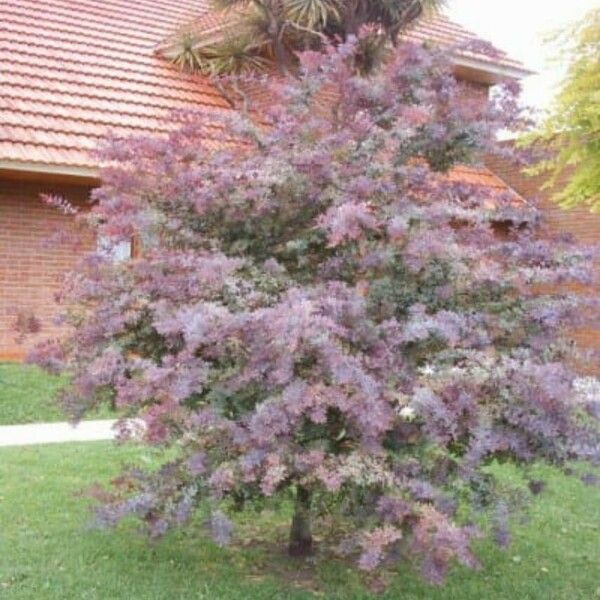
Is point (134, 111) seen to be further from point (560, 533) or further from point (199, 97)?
point (560, 533)

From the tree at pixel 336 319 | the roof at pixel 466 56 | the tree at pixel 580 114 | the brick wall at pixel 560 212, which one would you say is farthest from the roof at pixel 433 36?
the tree at pixel 336 319

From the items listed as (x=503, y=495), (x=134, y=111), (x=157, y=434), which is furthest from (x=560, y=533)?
(x=134, y=111)

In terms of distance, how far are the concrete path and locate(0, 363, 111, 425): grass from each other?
17 centimetres

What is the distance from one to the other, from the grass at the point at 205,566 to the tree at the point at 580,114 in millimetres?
4034

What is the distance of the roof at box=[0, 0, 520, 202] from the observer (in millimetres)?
11703

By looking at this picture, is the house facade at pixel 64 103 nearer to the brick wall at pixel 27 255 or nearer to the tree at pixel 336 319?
the brick wall at pixel 27 255

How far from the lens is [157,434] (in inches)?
173

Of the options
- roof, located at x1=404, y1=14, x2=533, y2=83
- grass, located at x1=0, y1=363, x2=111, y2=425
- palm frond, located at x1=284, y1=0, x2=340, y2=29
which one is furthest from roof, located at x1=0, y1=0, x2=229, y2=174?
roof, located at x1=404, y1=14, x2=533, y2=83

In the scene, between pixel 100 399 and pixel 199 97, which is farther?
pixel 199 97

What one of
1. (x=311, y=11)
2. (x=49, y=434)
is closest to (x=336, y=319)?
(x=49, y=434)

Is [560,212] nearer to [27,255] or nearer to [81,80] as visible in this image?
[81,80]

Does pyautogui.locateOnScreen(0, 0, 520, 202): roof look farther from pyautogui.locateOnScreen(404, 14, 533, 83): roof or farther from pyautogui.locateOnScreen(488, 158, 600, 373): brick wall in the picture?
pyautogui.locateOnScreen(488, 158, 600, 373): brick wall

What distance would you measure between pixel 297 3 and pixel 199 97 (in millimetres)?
3071

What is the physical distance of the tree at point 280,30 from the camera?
38.7 ft
